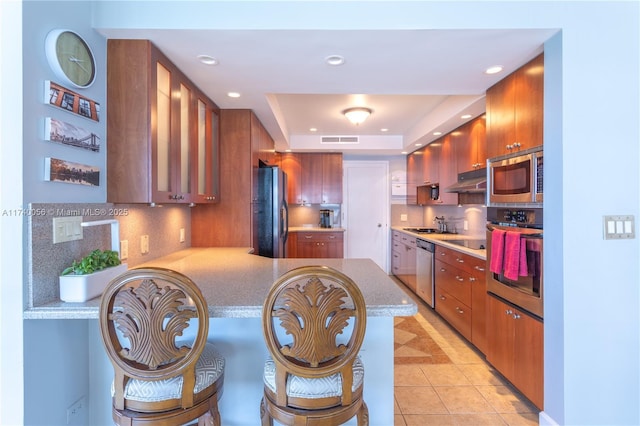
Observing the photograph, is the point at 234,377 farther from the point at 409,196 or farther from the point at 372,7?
the point at 409,196

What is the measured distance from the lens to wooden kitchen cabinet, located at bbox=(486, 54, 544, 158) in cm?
178

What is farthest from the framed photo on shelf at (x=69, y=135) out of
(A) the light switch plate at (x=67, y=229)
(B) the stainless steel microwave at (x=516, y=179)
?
(B) the stainless steel microwave at (x=516, y=179)

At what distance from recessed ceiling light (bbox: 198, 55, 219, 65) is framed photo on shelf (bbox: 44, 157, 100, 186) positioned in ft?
2.90

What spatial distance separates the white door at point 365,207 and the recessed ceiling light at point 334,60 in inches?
144

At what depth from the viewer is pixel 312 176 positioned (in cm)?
514

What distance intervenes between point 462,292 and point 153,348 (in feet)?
8.93

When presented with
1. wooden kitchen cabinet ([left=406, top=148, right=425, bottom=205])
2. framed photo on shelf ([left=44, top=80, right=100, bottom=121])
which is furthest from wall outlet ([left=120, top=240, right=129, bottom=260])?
wooden kitchen cabinet ([left=406, top=148, right=425, bottom=205])

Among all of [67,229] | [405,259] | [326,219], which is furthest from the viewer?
Answer: [326,219]

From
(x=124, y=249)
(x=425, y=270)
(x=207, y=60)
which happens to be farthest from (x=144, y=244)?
(x=425, y=270)

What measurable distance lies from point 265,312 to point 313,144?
4.03 meters

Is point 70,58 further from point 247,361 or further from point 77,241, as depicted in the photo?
point 247,361

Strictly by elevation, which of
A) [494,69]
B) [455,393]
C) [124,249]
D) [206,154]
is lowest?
[455,393]

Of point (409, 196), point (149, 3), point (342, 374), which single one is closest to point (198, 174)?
point (149, 3)

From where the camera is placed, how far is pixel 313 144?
479 centimetres
